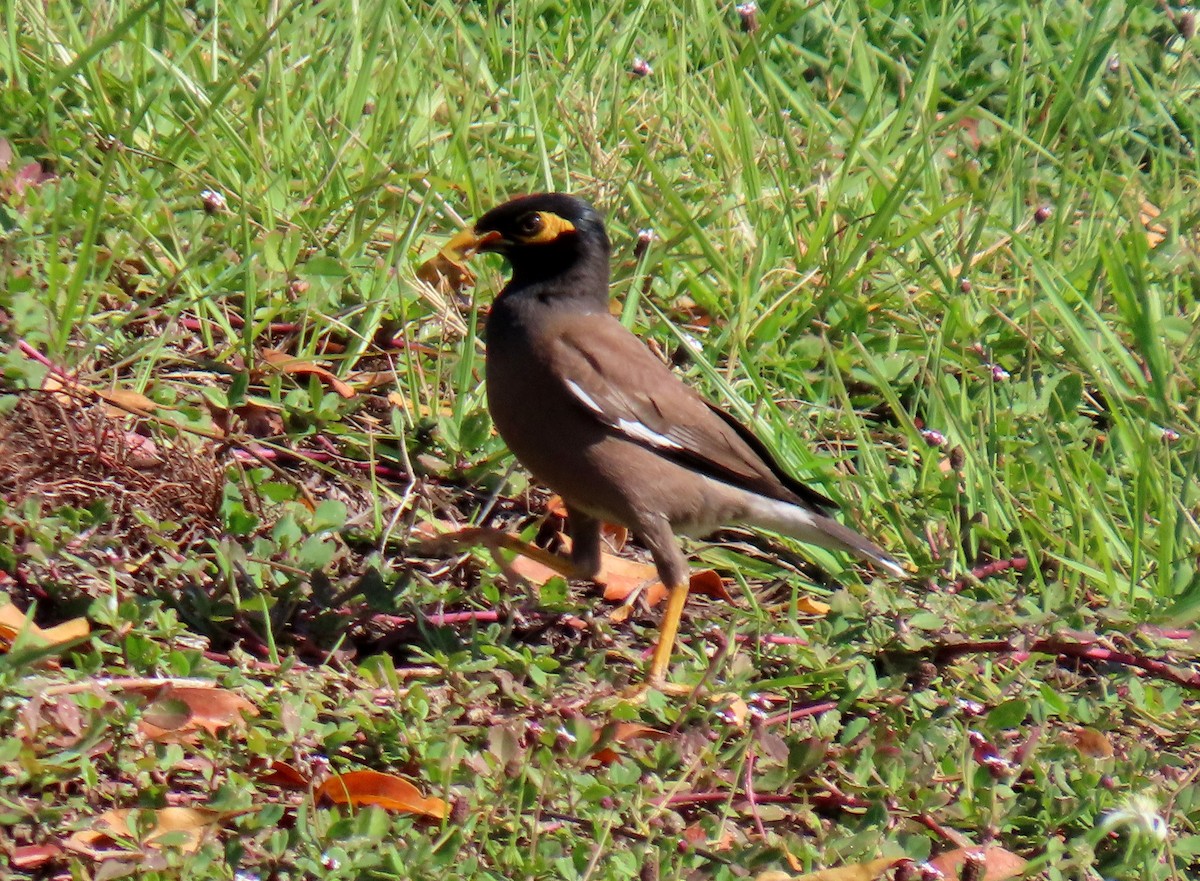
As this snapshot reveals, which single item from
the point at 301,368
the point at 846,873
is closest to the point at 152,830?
the point at 846,873

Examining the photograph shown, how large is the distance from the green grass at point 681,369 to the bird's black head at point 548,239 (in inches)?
18.1

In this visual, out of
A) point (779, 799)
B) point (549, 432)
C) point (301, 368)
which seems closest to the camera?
point (779, 799)

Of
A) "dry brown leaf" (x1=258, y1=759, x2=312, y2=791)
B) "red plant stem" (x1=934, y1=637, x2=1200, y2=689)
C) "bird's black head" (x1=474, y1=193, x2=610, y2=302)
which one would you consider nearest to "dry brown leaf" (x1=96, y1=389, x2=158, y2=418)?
"bird's black head" (x1=474, y1=193, x2=610, y2=302)

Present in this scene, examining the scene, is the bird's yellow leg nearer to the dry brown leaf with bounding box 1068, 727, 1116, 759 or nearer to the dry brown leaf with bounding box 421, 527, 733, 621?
the dry brown leaf with bounding box 421, 527, 733, 621

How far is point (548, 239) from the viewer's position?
18.0 ft

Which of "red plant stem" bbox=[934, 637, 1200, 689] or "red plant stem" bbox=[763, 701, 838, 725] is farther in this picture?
"red plant stem" bbox=[934, 637, 1200, 689]

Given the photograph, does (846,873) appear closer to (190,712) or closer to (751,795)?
(751,795)

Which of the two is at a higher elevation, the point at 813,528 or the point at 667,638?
the point at 813,528

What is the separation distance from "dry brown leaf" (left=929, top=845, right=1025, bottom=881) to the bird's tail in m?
1.34

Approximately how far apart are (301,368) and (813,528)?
1.79m

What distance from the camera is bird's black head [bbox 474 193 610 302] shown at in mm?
5461

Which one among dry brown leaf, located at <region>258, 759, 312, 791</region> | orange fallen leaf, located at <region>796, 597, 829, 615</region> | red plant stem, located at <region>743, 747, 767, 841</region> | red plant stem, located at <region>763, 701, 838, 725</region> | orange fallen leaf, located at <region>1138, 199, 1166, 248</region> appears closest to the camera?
dry brown leaf, located at <region>258, 759, 312, 791</region>

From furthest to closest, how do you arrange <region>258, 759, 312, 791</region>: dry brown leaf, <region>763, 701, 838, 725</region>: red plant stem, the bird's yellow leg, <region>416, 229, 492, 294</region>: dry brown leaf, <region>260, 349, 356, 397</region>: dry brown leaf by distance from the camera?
<region>416, 229, 492, 294</region>: dry brown leaf, <region>260, 349, 356, 397</region>: dry brown leaf, the bird's yellow leg, <region>763, 701, 838, 725</region>: red plant stem, <region>258, 759, 312, 791</region>: dry brown leaf

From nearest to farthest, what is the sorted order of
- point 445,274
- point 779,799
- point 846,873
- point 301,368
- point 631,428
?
point 846,873 < point 779,799 < point 631,428 < point 301,368 < point 445,274
